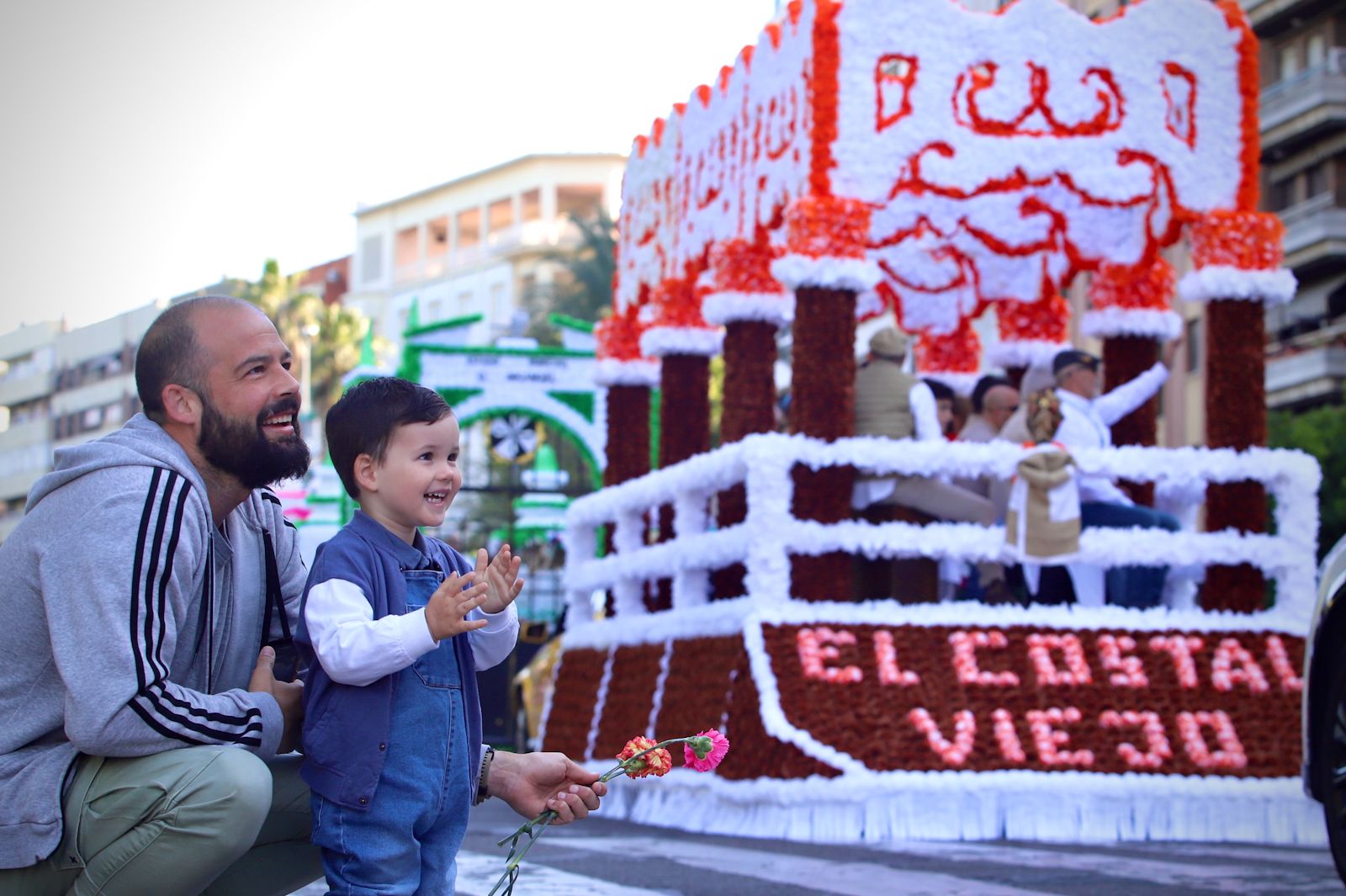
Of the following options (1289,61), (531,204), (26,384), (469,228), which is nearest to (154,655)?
(26,384)

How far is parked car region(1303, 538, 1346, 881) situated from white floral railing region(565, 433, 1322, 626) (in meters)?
3.39

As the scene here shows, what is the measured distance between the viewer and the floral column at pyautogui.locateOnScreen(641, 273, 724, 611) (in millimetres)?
12750

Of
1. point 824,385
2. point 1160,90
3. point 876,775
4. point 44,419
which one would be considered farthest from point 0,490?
point 1160,90

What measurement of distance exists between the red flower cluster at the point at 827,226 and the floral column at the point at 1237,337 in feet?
5.99

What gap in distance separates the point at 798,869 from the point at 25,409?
940 centimetres

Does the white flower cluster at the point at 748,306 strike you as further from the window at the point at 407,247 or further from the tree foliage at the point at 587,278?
the window at the point at 407,247

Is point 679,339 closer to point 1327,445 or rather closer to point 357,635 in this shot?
point 357,635

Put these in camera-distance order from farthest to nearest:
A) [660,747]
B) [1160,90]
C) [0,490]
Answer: [0,490], [1160,90], [660,747]

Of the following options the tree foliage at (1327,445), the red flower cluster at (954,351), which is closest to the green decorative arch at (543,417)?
the red flower cluster at (954,351)

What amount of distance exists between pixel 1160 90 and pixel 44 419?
8.34 m

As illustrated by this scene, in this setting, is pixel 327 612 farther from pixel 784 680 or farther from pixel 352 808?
pixel 784 680

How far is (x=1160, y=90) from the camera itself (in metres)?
10.4

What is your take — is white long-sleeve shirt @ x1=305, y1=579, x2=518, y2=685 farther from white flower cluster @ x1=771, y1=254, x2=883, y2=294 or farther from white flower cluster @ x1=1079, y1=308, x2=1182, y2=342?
white flower cluster @ x1=1079, y1=308, x2=1182, y2=342

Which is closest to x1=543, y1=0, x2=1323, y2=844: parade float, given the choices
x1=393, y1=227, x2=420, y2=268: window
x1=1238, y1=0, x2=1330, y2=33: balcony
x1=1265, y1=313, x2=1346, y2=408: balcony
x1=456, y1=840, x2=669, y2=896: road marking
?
x1=456, y1=840, x2=669, y2=896: road marking
